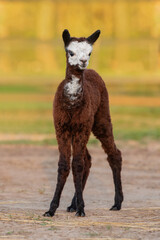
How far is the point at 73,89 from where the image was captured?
8.66m

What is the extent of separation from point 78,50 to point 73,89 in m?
0.44

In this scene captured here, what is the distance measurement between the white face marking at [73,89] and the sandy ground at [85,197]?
133 centimetres

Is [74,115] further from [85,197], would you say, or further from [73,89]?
[85,197]

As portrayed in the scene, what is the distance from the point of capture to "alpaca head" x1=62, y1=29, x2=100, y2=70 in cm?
850

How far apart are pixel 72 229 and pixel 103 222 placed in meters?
0.48

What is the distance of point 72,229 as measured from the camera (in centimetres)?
806

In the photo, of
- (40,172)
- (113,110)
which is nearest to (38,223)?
(40,172)

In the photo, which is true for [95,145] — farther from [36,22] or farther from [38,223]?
[36,22]

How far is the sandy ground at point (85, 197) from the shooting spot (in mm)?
8008

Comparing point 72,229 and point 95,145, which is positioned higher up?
point 72,229

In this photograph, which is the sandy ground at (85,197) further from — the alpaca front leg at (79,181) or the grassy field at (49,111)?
the grassy field at (49,111)

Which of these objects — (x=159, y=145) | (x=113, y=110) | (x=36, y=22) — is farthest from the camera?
(x=36, y=22)

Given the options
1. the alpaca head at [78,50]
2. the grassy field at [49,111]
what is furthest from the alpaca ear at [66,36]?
the grassy field at [49,111]

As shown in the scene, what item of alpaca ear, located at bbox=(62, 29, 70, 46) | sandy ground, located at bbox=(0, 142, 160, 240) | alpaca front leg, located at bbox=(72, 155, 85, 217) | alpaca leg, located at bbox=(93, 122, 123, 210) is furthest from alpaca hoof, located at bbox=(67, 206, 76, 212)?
alpaca ear, located at bbox=(62, 29, 70, 46)
